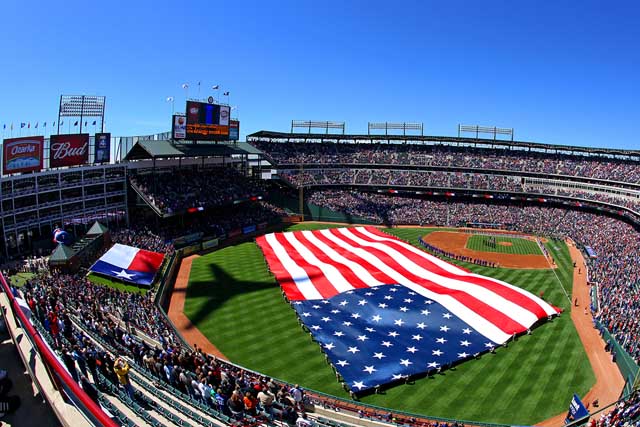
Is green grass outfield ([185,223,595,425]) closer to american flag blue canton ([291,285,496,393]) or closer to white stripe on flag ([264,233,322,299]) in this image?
american flag blue canton ([291,285,496,393])

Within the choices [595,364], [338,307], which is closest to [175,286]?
[338,307]

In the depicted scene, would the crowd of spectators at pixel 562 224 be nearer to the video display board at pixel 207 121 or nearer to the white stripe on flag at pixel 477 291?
the white stripe on flag at pixel 477 291

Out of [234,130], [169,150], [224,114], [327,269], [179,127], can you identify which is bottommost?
[327,269]

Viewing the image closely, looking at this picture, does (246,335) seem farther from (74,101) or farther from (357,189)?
(357,189)

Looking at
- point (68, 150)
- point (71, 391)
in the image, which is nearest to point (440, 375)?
point (71, 391)

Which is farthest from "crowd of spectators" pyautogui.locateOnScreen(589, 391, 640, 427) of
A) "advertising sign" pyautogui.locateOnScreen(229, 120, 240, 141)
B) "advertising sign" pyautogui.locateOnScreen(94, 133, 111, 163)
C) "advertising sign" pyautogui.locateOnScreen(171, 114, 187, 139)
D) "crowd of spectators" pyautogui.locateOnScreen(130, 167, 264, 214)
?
"advertising sign" pyautogui.locateOnScreen(229, 120, 240, 141)

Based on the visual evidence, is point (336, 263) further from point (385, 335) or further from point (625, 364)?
point (625, 364)
